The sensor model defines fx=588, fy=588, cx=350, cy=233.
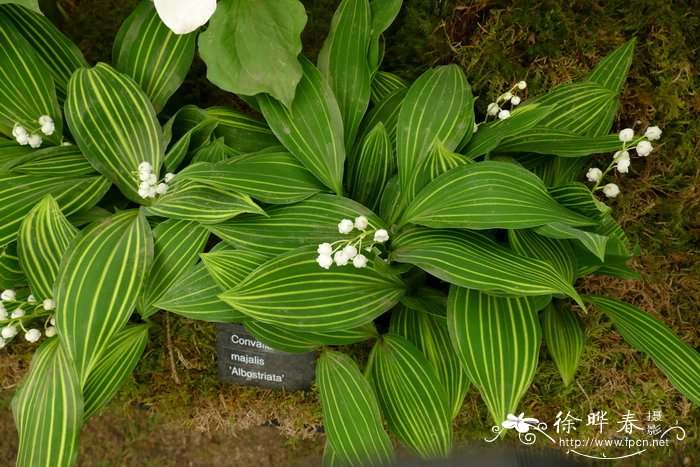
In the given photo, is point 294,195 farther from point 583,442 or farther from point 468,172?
point 583,442

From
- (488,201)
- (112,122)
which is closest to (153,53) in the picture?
(112,122)

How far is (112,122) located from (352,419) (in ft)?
2.34

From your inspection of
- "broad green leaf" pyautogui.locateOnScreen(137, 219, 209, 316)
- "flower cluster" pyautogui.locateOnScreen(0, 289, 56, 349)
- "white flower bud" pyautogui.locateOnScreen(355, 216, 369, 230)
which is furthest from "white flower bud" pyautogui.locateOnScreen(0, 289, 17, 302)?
"white flower bud" pyautogui.locateOnScreen(355, 216, 369, 230)

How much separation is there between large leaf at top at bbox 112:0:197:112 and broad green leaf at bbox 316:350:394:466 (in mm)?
655

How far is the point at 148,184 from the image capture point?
105 cm

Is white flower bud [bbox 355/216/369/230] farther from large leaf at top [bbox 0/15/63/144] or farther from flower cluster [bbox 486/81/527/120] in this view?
large leaf at top [bbox 0/15/63/144]

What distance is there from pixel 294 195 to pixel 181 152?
0.25 metres

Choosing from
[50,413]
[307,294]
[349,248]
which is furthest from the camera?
[50,413]

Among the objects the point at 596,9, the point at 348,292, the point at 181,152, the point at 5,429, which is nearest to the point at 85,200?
the point at 181,152

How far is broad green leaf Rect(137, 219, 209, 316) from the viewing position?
3.61 ft

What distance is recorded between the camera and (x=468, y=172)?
946 millimetres

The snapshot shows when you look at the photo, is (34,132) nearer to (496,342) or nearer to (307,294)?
(307,294)

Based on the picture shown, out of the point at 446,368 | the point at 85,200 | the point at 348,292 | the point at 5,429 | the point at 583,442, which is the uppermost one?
the point at 85,200

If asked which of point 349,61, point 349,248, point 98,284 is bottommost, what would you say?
point 98,284
